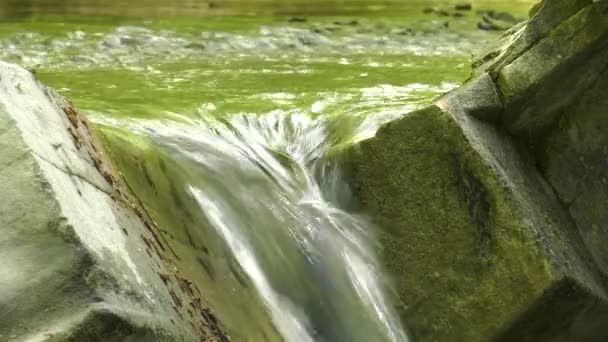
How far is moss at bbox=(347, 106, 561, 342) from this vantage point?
5.20m

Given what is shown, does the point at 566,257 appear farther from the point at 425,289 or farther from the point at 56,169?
the point at 56,169

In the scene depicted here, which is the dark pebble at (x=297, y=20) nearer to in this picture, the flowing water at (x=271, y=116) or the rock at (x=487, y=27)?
the flowing water at (x=271, y=116)

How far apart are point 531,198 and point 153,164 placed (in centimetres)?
214

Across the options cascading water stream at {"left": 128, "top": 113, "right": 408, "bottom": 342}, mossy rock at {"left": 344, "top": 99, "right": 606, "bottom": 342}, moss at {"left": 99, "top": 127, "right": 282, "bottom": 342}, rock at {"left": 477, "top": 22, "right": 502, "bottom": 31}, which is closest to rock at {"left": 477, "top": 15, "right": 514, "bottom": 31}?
rock at {"left": 477, "top": 22, "right": 502, "bottom": 31}

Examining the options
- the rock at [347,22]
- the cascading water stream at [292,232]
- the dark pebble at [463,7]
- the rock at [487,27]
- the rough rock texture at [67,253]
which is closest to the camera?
the rough rock texture at [67,253]

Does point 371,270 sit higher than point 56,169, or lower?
lower

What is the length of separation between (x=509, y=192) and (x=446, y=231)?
18.6 inches

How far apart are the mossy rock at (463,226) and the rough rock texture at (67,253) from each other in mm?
1845

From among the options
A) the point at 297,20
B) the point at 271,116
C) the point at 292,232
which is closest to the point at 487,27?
the point at 297,20

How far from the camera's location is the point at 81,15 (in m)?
14.8

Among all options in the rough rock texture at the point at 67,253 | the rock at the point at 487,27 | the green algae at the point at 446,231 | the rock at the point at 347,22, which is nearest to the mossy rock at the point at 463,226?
the green algae at the point at 446,231

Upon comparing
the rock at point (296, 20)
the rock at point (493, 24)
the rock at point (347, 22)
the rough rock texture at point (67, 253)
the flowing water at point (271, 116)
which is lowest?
the rock at point (296, 20)

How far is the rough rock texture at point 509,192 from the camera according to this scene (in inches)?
206

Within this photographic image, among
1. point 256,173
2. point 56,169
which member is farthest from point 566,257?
point 56,169
